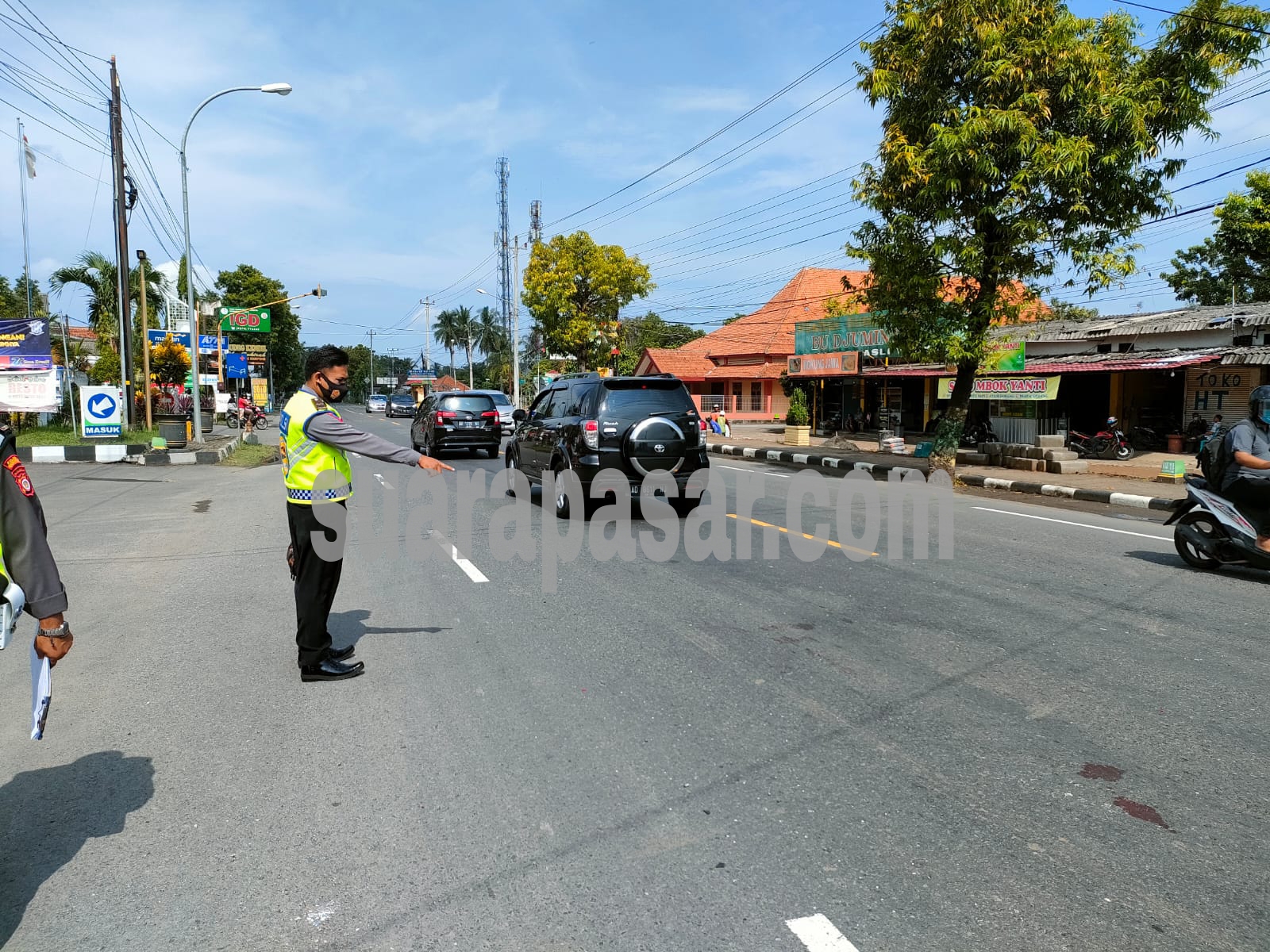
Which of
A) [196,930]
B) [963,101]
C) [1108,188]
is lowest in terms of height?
[196,930]

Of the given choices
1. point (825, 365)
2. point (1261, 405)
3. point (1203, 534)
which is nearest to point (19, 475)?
point (1261, 405)

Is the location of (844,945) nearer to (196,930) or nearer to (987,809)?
(987,809)

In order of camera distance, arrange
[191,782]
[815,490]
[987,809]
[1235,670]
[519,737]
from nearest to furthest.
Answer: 1. [987,809]
2. [191,782]
3. [519,737]
4. [1235,670]
5. [815,490]

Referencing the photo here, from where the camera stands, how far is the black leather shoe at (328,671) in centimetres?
504

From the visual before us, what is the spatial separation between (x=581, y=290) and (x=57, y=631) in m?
42.8

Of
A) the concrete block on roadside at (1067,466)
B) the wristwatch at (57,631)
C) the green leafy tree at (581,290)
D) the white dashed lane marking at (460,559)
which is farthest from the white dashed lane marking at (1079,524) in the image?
the green leafy tree at (581,290)

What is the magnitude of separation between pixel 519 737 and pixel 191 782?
4.69 ft

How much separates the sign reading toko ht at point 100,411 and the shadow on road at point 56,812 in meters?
21.5

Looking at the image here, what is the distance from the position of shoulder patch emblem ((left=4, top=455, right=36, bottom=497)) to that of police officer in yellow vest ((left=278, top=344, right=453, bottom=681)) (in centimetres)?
192

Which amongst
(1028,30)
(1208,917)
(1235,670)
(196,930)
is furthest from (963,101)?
(196,930)

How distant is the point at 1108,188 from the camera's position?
15.9 m

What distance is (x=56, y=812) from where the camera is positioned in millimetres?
3521

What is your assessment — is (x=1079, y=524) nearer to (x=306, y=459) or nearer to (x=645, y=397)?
(x=645, y=397)

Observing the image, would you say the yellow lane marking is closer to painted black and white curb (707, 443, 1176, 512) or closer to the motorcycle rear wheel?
the motorcycle rear wheel
